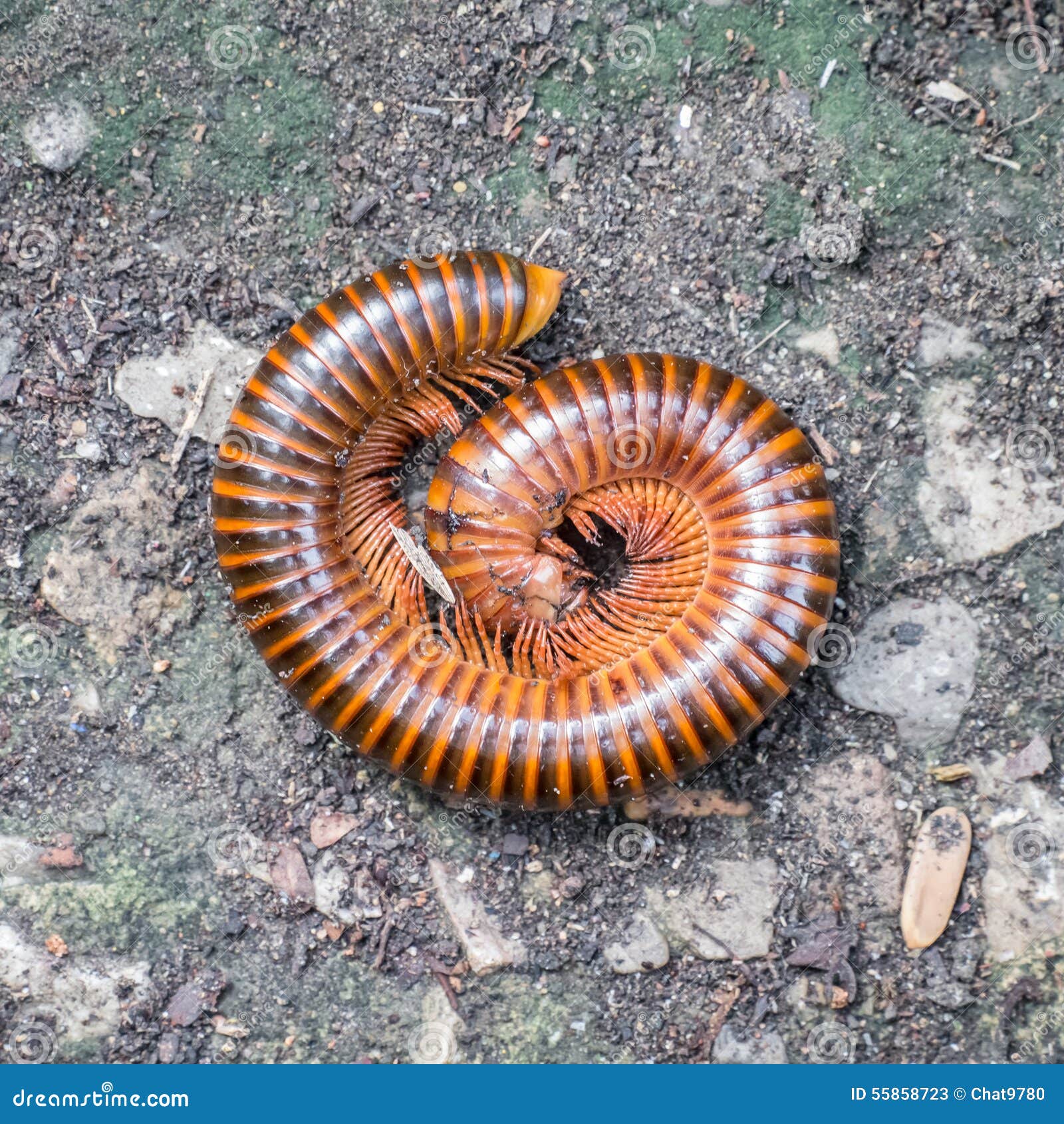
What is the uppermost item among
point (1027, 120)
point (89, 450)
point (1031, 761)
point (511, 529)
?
point (1027, 120)

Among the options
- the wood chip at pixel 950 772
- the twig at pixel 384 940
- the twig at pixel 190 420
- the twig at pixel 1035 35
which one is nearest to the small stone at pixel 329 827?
the twig at pixel 384 940

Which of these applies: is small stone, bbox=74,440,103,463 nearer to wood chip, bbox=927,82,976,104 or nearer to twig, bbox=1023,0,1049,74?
wood chip, bbox=927,82,976,104

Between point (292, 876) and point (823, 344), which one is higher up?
point (823, 344)

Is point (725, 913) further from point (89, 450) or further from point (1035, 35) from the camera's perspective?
point (1035, 35)

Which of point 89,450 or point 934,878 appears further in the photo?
point 89,450

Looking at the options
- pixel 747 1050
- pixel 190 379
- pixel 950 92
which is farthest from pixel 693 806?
pixel 950 92

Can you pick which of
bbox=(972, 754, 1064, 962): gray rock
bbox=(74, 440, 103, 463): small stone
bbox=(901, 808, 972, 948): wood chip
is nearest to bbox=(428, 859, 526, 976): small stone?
bbox=(901, 808, 972, 948): wood chip
